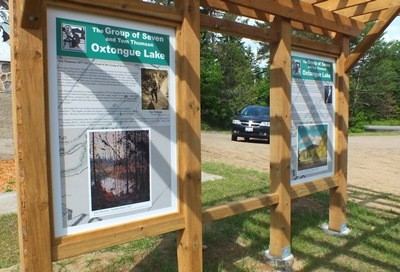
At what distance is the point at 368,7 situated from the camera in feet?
15.2

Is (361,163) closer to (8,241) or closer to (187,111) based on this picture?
(187,111)

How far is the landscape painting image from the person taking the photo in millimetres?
4359

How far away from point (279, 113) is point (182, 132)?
1288 mm

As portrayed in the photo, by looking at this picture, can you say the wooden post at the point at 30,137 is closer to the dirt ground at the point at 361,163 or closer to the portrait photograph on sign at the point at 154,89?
the portrait photograph on sign at the point at 154,89

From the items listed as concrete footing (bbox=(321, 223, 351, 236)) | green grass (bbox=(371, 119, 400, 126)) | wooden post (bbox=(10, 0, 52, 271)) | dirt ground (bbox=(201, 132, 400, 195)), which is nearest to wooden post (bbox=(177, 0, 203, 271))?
wooden post (bbox=(10, 0, 52, 271))

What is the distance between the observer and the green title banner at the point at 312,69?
4242 millimetres

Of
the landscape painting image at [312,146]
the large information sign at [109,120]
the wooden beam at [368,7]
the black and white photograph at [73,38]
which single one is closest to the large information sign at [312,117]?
the landscape painting image at [312,146]

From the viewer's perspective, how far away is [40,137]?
228cm

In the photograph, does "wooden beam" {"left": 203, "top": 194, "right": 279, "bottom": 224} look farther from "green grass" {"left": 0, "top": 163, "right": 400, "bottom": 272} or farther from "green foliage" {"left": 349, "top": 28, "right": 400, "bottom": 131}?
"green foliage" {"left": 349, "top": 28, "right": 400, "bottom": 131}

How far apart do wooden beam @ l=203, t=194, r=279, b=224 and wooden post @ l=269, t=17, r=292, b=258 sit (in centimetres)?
15

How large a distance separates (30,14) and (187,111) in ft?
4.20

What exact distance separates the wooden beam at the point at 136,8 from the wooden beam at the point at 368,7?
271 cm

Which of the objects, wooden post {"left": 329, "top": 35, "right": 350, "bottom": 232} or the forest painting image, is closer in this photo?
the forest painting image

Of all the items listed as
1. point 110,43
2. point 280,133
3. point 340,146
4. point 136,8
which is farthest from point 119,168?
point 340,146
